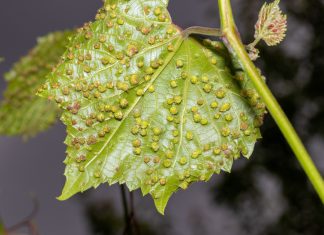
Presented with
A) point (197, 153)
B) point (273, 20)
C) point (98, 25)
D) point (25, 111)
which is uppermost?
point (25, 111)

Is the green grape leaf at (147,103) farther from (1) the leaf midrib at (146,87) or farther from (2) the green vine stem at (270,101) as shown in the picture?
(2) the green vine stem at (270,101)

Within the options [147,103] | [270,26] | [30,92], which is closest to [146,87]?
[147,103]

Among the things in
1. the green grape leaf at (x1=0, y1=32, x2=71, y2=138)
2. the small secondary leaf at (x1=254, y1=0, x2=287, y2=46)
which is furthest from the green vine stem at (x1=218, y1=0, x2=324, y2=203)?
the green grape leaf at (x1=0, y1=32, x2=71, y2=138)

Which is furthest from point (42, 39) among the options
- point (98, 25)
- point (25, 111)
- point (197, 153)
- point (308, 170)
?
point (308, 170)

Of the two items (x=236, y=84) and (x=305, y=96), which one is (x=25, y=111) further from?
(x=305, y=96)

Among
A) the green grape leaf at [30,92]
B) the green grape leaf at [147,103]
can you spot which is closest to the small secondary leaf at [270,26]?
the green grape leaf at [147,103]
